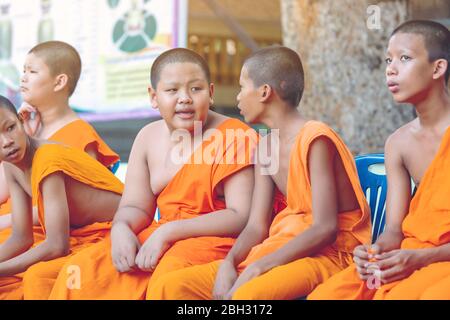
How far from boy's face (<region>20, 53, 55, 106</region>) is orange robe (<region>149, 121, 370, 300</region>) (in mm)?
1266

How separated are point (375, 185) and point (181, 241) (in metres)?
0.69

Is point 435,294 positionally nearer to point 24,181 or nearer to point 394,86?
point 394,86

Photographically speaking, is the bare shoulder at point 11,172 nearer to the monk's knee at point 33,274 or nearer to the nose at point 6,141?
the nose at point 6,141

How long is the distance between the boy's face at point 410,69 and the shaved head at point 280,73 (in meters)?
0.36

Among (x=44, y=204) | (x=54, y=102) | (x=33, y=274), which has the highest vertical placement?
(x=54, y=102)

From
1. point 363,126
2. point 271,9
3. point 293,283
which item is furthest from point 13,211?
point 271,9

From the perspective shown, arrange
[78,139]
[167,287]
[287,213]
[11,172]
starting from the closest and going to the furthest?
[167,287], [287,213], [11,172], [78,139]

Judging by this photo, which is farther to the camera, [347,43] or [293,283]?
[347,43]

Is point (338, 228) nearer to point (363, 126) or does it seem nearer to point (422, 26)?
point (422, 26)

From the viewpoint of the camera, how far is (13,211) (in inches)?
133

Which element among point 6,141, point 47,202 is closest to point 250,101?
point 47,202

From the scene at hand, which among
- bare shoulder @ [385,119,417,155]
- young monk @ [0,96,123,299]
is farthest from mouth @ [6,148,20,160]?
bare shoulder @ [385,119,417,155]

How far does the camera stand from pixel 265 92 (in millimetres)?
3025

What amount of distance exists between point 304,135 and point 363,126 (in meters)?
2.37
